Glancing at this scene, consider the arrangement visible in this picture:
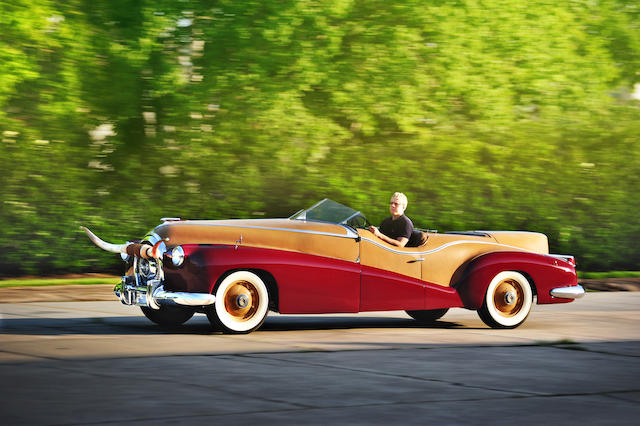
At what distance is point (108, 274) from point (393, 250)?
26.1ft

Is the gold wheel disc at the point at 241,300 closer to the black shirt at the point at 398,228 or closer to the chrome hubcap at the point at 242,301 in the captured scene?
the chrome hubcap at the point at 242,301

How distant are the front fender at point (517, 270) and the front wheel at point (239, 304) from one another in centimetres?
222

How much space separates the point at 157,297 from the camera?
984 centimetres

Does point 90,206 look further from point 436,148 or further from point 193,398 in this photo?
point 193,398

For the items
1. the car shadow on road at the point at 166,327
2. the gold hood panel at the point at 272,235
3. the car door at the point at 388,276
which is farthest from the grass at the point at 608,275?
the gold hood panel at the point at 272,235

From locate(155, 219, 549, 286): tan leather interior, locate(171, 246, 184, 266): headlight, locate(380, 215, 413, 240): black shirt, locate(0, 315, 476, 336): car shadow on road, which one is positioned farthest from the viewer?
locate(380, 215, 413, 240): black shirt

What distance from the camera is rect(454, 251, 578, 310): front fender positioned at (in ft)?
35.8

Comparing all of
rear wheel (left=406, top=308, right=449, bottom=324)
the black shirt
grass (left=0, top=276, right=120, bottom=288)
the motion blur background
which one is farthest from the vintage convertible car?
the motion blur background

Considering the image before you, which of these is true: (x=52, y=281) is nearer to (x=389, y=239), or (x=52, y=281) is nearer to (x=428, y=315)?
(x=428, y=315)

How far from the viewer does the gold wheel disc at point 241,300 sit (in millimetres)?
10008

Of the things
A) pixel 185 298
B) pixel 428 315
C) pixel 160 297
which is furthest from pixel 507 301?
pixel 160 297

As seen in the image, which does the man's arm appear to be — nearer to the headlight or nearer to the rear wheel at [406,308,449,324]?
the rear wheel at [406,308,449,324]

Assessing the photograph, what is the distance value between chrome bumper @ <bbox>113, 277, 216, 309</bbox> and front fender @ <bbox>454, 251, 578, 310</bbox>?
112 inches

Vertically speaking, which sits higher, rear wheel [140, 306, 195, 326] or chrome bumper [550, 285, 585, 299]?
chrome bumper [550, 285, 585, 299]
